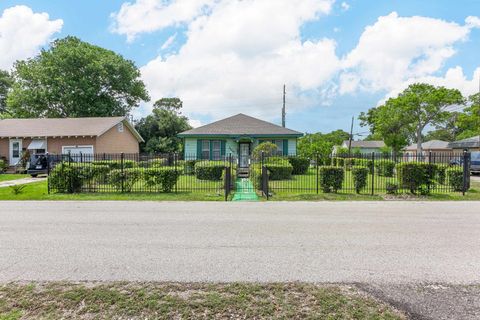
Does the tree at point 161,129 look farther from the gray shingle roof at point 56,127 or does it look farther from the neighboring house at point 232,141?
the neighboring house at point 232,141

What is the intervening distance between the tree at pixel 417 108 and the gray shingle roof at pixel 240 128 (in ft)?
61.9

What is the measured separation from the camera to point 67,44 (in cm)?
3744

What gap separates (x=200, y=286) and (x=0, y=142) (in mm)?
30351

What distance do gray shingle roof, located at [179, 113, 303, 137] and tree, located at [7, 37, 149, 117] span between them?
17.4m

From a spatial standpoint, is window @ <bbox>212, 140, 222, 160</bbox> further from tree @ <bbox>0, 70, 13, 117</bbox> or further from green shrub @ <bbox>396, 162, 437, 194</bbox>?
tree @ <bbox>0, 70, 13, 117</bbox>

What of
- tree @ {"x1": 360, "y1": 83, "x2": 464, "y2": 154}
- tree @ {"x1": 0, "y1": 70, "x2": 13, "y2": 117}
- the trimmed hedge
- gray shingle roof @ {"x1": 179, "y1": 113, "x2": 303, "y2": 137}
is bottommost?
the trimmed hedge

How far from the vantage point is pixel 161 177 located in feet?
42.6

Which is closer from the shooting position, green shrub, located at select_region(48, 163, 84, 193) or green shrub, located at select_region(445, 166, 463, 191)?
green shrub, located at select_region(48, 163, 84, 193)

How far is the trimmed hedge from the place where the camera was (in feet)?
43.2

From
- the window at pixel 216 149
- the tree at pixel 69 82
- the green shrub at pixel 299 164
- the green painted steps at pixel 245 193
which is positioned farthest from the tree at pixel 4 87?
the green painted steps at pixel 245 193

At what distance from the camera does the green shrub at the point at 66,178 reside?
13.0m

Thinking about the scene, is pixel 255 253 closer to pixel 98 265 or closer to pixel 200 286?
pixel 200 286

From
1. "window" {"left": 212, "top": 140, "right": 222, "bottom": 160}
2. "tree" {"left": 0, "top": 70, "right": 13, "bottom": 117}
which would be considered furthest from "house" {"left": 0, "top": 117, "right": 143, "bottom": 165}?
"tree" {"left": 0, "top": 70, "right": 13, "bottom": 117}

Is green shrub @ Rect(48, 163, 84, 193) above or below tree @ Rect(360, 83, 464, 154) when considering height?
below
